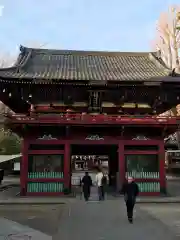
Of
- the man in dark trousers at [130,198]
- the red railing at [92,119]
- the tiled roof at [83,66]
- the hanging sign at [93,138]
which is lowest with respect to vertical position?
the man in dark trousers at [130,198]

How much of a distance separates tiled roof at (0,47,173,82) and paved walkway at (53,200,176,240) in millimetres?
8643

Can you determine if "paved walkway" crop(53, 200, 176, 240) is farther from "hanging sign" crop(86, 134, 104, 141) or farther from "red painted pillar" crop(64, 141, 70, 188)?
"hanging sign" crop(86, 134, 104, 141)

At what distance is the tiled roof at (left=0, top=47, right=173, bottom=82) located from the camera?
20.5 metres

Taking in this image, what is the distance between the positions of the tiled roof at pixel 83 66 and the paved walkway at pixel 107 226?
8.64 m

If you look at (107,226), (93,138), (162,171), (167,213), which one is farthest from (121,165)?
(107,226)

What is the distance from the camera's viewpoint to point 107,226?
10961 millimetres

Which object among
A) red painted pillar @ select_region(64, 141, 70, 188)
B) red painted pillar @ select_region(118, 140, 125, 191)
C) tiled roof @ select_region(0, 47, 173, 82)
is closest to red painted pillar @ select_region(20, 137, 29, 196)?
red painted pillar @ select_region(64, 141, 70, 188)

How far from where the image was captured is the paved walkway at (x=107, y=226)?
9514mm

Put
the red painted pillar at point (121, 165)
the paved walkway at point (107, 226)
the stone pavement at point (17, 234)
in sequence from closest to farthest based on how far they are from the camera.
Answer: the stone pavement at point (17, 234) → the paved walkway at point (107, 226) → the red painted pillar at point (121, 165)

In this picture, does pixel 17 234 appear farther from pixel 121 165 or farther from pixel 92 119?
pixel 121 165

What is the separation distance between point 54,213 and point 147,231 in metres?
5.43

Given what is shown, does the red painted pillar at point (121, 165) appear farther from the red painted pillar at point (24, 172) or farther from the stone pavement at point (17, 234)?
the stone pavement at point (17, 234)

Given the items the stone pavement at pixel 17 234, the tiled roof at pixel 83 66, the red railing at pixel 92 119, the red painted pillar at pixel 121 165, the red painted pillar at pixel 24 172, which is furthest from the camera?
the tiled roof at pixel 83 66

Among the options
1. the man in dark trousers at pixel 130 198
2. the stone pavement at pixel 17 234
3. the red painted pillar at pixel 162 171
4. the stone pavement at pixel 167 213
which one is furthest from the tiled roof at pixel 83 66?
the stone pavement at pixel 17 234
